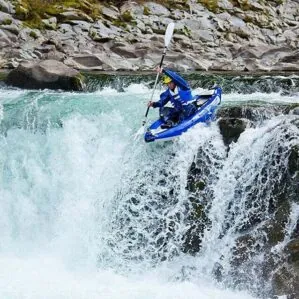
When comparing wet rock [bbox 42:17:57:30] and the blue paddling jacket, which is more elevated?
the blue paddling jacket

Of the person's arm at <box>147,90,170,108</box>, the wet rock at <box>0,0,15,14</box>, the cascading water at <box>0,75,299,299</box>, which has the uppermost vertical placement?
the person's arm at <box>147,90,170,108</box>

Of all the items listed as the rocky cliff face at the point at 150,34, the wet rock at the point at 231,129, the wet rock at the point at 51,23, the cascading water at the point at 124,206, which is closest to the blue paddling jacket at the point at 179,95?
the cascading water at the point at 124,206

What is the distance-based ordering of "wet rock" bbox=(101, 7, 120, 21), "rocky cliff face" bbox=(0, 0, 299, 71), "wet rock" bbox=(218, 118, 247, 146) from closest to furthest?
"wet rock" bbox=(218, 118, 247, 146) → "rocky cliff face" bbox=(0, 0, 299, 71) → "wet rock" bbox=(101, 7, 120, 21)

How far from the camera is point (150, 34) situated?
25.6 meters

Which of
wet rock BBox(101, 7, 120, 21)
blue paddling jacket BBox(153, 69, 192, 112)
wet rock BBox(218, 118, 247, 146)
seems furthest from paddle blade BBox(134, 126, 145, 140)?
wet rock BBox(101, 7, 120, 21)

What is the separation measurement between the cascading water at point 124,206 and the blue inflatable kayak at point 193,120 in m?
0.15

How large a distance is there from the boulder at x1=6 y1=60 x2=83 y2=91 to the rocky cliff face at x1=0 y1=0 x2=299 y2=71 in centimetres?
459

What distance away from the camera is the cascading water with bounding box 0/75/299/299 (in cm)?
828

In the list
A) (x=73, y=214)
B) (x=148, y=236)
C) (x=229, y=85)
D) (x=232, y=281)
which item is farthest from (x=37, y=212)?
(x=229, y=85)

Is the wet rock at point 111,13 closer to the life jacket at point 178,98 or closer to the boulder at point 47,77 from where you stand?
the boulder at point 47,77

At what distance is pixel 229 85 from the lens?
15359mm

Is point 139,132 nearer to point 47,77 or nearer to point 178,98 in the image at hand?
point 178,98

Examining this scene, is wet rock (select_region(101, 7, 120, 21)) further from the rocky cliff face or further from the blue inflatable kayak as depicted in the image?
the blue inflatable kayak

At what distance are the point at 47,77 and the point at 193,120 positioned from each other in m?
6.03
